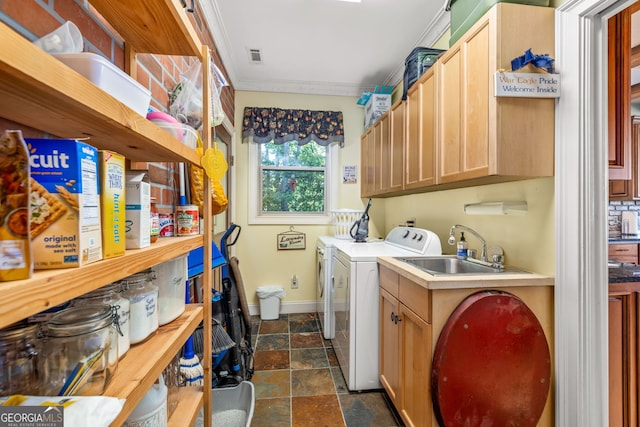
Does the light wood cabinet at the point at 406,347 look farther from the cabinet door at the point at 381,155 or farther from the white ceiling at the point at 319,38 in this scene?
the white ceiling at the point at 319,38

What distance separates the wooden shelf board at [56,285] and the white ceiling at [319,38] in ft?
6.96

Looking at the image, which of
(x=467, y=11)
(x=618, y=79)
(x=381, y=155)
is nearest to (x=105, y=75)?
(x=467, y=11)

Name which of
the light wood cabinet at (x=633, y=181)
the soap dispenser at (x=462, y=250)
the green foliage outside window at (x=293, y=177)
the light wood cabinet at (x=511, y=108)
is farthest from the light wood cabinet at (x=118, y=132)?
the light wood cabinet at (x=633, y=181)

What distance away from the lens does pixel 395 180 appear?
7.98 feet

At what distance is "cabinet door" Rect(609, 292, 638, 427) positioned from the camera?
133 centimetres

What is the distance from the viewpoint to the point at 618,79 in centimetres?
129

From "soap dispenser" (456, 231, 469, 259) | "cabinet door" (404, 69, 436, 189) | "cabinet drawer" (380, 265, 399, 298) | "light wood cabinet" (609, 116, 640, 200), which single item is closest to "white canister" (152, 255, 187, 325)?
"cabinet drawer" (380, 265, 399, 298)

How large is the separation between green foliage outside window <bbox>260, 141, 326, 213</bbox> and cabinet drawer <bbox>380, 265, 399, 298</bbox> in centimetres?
172

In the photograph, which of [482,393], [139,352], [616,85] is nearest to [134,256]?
[139,352]

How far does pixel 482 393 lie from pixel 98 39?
77.2 inches

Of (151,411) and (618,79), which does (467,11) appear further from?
(151,411)

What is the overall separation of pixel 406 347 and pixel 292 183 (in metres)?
2.37

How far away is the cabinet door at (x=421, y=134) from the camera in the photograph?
72.5 inches

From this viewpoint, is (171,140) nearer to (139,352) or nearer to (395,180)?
(139,352)
